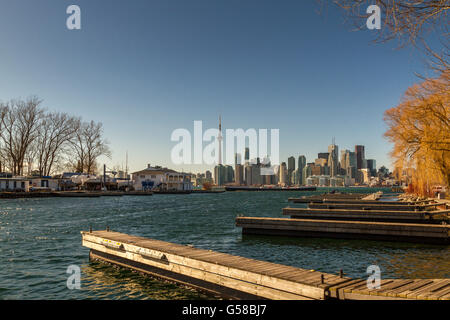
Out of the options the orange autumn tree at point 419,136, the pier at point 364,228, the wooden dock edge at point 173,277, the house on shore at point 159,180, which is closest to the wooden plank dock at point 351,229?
the pier at point 364,228

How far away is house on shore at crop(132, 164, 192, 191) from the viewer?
137750mm

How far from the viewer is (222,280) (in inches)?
438

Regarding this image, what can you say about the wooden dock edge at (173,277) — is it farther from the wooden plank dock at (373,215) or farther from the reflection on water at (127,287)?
the wooden plank dock at (373,215)

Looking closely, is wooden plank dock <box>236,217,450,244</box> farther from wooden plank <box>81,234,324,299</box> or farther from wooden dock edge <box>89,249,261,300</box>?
wooden plank <box>81,234,324,299</box>

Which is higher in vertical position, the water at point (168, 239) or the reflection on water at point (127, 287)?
the reflection on water at point (127, 287)

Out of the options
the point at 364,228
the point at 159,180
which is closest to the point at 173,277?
the point at 364,228

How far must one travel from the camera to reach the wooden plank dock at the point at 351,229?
2133cm

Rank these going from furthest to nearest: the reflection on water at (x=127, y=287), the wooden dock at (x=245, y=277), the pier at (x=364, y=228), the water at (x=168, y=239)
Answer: the pier at (x=364, y=228), the water at (x=168, y=239), the reflection on water at (x=127, y=287), the wooden dock at (x=245, y=277)

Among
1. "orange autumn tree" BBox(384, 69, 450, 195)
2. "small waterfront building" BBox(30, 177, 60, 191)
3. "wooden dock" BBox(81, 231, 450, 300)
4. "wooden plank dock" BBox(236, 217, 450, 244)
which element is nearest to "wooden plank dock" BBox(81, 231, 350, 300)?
"wooden dock" BBox(81, 231, 450, 300)

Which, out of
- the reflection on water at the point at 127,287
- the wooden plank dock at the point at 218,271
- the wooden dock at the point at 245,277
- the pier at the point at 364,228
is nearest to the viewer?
the wooden dock at the point at 245,277

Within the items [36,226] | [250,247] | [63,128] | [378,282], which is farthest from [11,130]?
[378,282]

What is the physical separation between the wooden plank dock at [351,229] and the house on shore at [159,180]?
116 metres
